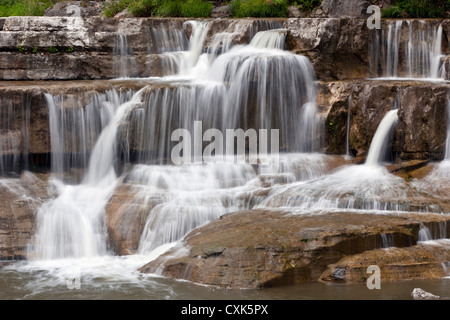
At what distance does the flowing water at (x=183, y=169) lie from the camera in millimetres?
8414

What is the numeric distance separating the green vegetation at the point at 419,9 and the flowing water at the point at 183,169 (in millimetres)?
1791

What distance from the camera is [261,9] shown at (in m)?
16.2

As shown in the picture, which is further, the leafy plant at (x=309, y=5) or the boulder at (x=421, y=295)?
the leafy plant at (x=309, y=5)

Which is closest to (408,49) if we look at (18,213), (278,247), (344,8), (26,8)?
(344,8)

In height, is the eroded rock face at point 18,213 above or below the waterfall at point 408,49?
below

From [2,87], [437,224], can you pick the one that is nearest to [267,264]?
[437,224]

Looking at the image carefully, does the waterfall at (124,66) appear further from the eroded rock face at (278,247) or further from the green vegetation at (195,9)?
the eroded rock face at (278,247)

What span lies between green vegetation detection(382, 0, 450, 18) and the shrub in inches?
102

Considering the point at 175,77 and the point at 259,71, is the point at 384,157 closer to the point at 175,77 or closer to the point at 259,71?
the point at 259,71

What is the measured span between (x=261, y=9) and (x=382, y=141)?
20.5ft

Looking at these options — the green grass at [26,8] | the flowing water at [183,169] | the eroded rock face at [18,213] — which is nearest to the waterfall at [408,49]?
the flowing water at [183,169]

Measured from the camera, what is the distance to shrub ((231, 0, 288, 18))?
1617 centimetres

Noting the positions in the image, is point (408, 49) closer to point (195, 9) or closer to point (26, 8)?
point (195, 9)

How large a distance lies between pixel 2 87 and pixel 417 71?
8718mm
